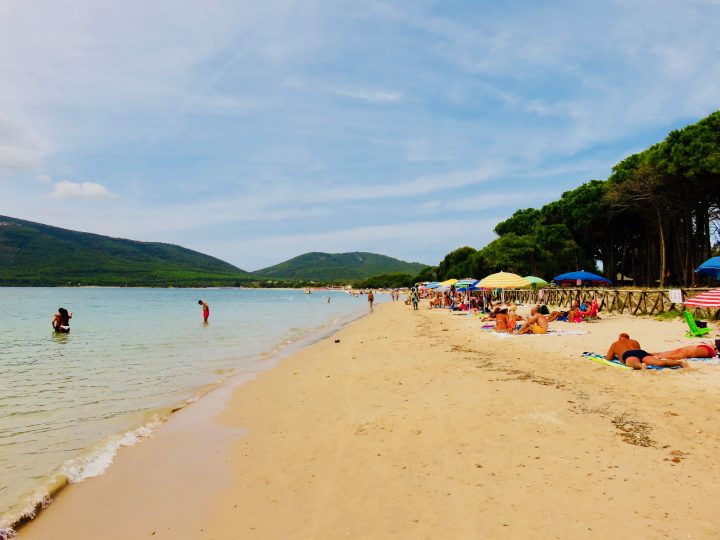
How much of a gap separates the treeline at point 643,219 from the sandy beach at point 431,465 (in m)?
23.3

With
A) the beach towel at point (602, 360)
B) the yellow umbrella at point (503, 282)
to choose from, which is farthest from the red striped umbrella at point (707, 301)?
the yellow umbrella at point (503, 282)

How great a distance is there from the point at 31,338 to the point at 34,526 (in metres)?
20.0

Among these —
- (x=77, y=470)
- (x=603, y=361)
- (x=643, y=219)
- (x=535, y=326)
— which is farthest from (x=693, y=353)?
(x=643, y=219)

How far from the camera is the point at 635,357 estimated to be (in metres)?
8.89

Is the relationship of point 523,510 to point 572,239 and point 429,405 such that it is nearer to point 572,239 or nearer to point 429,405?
point 429,405

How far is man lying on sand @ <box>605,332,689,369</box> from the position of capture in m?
8.60

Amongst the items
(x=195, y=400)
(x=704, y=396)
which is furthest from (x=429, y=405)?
(x=195, y=400)

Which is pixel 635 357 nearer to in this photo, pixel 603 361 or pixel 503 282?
pixel 603 361

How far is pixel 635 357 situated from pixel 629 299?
13029mm

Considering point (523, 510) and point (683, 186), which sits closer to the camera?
point (523, 510)

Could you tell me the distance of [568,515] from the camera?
344cm

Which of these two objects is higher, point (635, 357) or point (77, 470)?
point (635, 357)

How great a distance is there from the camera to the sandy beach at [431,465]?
3.51 meters

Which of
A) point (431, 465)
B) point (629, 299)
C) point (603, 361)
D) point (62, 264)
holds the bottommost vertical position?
point (431, 465)
